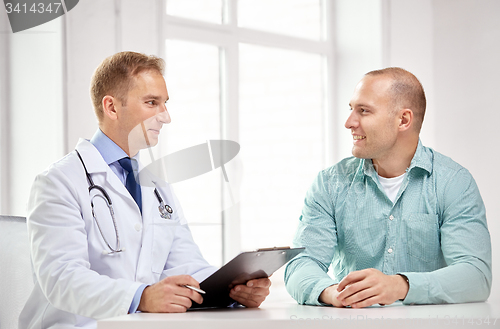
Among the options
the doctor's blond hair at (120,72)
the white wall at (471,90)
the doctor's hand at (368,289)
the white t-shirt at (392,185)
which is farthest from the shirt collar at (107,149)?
the white wall at (471,90)

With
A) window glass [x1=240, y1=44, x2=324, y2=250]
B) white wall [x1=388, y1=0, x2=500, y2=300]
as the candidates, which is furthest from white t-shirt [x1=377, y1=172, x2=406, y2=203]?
white wall [x1=388, y1=0, x2=500, y2=300]

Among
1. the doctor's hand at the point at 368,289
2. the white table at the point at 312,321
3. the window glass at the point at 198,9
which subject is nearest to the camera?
Result: the white table at the point at 312,321

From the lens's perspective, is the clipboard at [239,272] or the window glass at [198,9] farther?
the window glass at [198,9]

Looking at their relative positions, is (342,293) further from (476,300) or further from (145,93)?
(145,93)

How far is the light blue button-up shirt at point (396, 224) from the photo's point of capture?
1408 millimetres

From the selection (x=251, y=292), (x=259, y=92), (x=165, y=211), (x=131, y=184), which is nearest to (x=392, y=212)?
(x=251, y=292)

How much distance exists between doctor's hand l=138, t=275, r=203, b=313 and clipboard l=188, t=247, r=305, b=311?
0.03 meters

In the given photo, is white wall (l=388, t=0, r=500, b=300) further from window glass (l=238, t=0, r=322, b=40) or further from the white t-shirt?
the white t-shirt

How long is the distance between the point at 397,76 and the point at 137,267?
Answer: 978 mm

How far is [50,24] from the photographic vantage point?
1937mm

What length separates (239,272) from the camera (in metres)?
1.13

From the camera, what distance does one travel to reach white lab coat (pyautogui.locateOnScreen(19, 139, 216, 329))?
1157 mm

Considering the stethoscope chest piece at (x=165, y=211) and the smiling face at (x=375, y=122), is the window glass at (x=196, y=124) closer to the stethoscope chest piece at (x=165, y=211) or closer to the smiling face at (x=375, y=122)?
the stethoscope chest piece at (x=165, y=211)

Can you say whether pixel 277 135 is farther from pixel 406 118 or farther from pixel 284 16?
pixel 406 118
